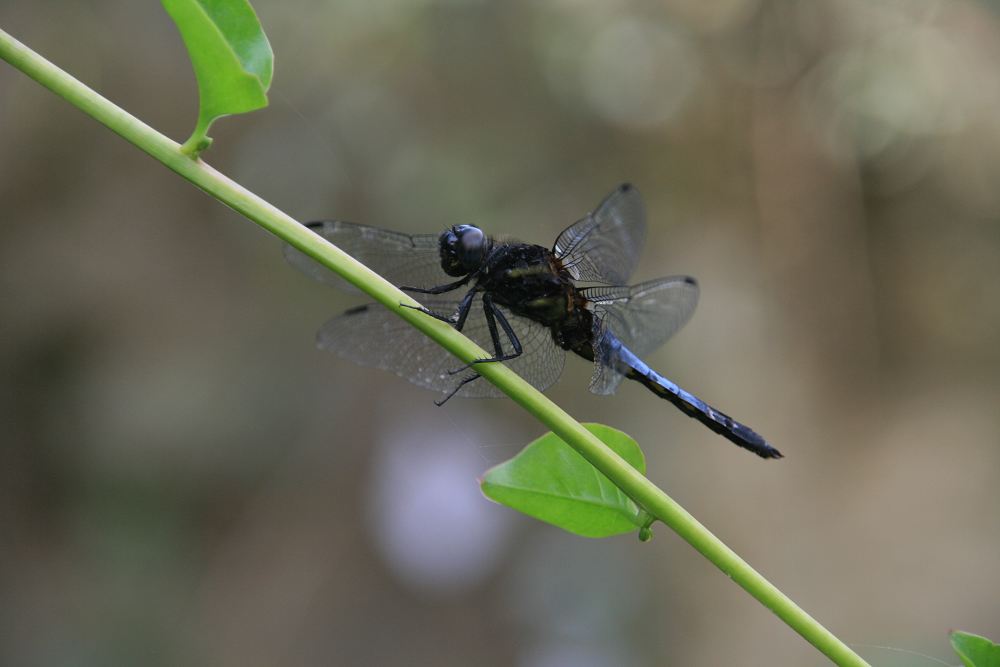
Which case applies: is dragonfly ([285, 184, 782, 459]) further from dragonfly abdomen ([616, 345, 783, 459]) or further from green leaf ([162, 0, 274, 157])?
green leaf ([162, 0, 274, 157])

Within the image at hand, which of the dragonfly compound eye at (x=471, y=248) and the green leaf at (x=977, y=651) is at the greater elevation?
the dragonfly compound eye at (x=471, y=248)

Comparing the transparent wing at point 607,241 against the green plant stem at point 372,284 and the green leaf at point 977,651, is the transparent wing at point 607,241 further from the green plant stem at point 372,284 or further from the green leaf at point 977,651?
the green leaf at point 977,651

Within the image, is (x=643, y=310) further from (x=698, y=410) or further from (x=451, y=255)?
(x=451, y=255)

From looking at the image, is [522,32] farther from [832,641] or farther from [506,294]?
[832,641]

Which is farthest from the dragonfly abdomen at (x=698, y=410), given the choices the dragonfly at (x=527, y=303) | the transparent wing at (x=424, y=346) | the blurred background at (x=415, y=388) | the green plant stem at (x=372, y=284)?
the blurred background at (x=415, y=388)

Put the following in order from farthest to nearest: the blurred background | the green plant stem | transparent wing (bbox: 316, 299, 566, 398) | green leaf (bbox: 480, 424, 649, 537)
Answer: the blurred background, transparent wing (bbox: 316, 299, 566, 398), green leaf (bbox: 480, 424, 649, 537), the green plant stem

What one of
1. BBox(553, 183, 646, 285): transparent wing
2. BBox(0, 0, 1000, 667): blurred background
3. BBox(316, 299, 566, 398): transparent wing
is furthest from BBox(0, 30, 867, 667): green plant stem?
BBox(0, 0, 1000, 667): blurred background
